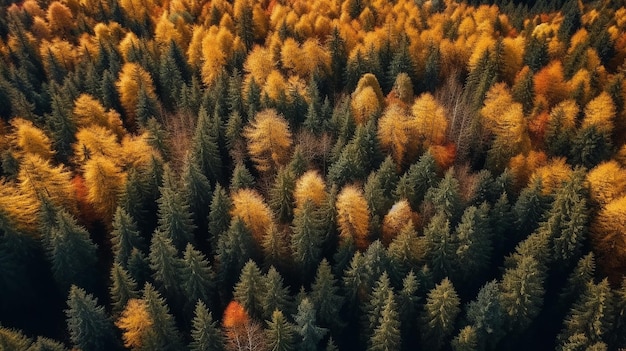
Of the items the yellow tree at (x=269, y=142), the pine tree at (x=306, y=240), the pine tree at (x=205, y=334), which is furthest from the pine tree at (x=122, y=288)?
the yellow tree at (x=269, y=142)

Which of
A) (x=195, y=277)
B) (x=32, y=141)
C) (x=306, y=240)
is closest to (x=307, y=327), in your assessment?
(x=306, y=240)

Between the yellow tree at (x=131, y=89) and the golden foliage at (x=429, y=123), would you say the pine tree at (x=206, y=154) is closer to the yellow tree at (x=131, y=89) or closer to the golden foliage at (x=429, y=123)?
the yellow tree at (x=131, y=89)

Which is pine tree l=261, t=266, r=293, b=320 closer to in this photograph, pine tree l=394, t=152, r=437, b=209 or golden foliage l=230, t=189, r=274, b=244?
golden foliage l=230, t=189, r=274, b=244

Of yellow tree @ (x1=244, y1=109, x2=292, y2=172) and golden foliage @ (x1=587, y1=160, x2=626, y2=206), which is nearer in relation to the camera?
golden foliage @ (x1=587, y1=160, x2=626, y2=206)

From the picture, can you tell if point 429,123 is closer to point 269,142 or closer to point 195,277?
point 269,142

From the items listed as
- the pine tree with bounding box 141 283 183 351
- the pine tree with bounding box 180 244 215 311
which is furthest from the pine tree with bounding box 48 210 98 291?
the pine tree with bounding box 141 283 183 351

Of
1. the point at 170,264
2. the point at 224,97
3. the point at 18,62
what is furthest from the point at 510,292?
the point at 18,62

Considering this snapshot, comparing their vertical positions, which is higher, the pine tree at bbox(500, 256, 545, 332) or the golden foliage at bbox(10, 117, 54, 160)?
the golden foliage at bbox(10, 117, 54, 160)
